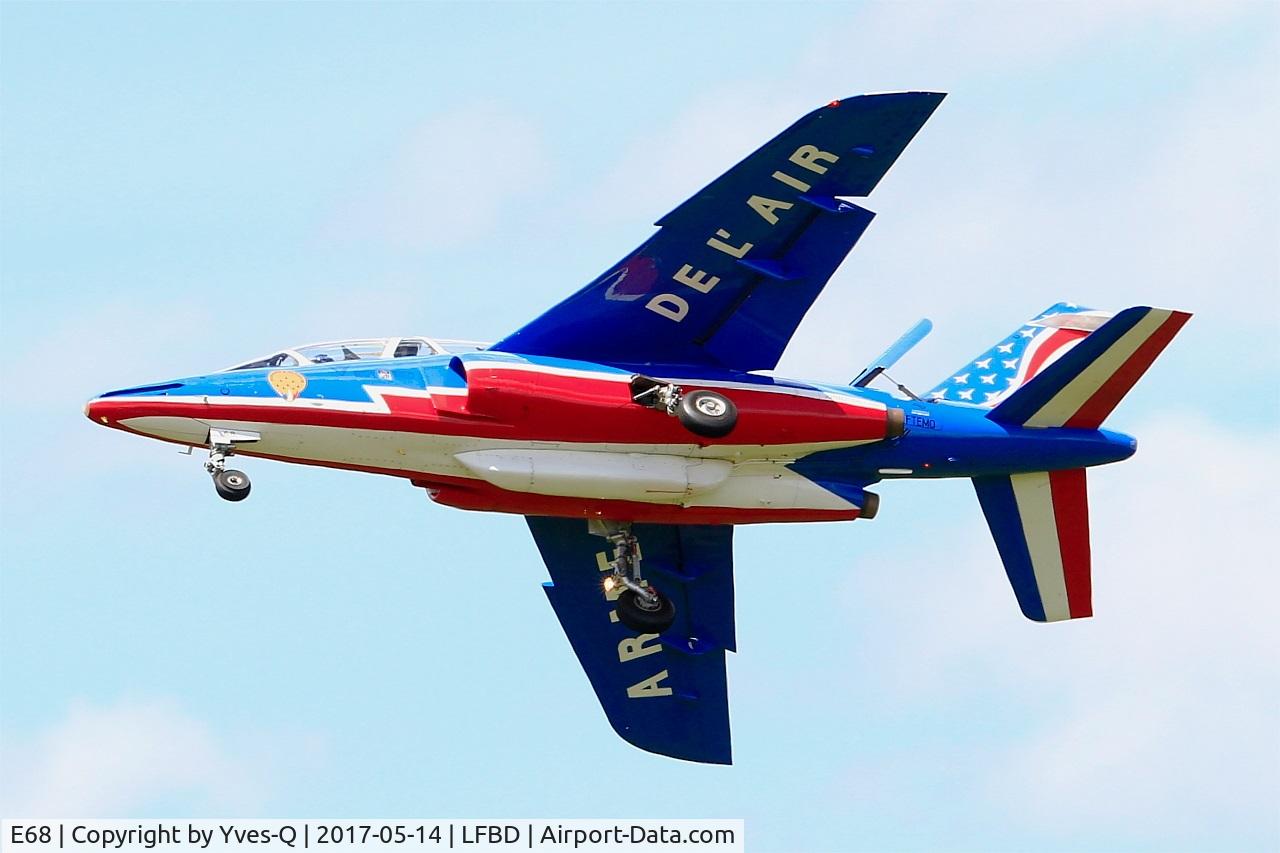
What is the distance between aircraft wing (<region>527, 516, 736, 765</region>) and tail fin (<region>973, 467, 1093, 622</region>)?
15.3 ft

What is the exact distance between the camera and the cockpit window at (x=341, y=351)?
3447 cm

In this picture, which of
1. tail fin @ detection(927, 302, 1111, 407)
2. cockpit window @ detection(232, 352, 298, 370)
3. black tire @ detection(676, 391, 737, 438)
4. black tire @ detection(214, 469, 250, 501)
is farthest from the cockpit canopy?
tail fin @ detection(927, 302, 1111, 407)

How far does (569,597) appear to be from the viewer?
129ft

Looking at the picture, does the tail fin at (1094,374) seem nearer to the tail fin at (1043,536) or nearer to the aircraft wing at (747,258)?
the tail fin at (1043,536)

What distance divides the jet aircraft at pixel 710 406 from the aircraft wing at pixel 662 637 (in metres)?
1.43

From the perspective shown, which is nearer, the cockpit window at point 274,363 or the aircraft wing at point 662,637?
the cockpit window at point 274,363

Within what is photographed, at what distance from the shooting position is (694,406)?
110 ft

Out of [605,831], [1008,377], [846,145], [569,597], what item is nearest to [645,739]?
[569,597]

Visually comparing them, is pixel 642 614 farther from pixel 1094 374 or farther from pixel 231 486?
pixel 1094 374

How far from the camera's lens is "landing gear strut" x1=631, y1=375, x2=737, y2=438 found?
33312mm

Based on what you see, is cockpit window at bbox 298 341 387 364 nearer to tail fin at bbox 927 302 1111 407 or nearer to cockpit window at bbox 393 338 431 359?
cockpit window at bbox 393 338 431 359

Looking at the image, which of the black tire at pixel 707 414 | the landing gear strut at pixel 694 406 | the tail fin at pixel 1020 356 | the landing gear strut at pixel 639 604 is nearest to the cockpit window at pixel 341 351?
the landing gear strut at pixel 694 406

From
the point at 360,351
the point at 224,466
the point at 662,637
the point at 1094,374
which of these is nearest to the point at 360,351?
the point at 360,351

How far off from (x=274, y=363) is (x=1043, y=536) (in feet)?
39.7
